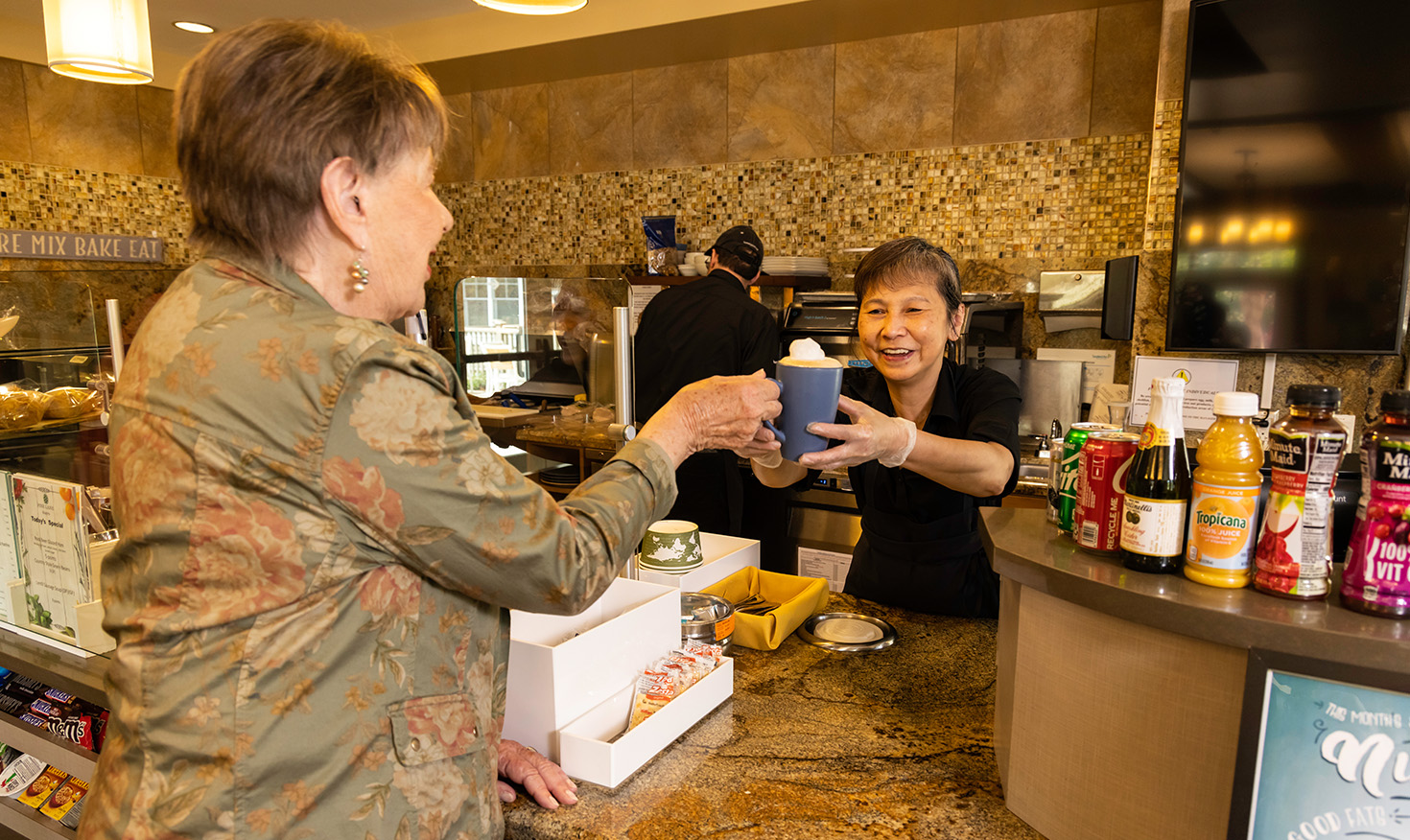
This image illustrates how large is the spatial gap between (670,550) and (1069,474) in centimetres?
81

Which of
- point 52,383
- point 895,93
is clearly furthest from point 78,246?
point 895,93

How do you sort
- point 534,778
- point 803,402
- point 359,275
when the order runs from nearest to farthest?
point 359,275
point 534,778
point 803,402

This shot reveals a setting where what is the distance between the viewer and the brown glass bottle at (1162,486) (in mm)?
1009

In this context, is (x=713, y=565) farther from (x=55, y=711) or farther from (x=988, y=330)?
(x=988, y=330)

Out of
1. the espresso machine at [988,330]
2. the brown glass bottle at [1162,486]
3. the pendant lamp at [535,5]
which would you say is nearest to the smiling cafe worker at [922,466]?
the brown glass bottle at [1162,486]

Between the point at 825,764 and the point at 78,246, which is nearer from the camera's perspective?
the point at 825,764

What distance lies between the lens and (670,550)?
5.68 feet

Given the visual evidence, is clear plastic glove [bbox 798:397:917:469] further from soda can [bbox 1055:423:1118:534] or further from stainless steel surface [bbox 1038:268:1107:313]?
stainless steel surface [bbox 1038:268:1107:313]

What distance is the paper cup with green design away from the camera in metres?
1.73

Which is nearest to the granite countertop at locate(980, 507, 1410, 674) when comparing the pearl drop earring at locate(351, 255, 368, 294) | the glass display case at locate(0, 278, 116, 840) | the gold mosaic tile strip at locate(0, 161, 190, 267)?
the pearl drop earring at locate(351, 255, 368, 294)

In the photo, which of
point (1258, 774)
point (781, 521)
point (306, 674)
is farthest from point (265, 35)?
point (781, 521)

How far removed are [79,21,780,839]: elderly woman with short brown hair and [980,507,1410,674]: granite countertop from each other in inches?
23.9

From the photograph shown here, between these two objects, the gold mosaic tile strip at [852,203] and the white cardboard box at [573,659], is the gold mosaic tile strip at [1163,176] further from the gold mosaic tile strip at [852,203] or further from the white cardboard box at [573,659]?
the white cardboard box at [573,659]

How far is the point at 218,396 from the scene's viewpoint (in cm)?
80
